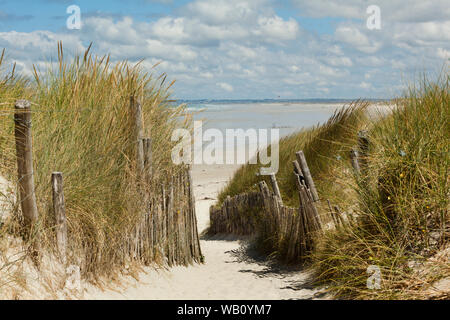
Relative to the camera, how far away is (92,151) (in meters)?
4.89

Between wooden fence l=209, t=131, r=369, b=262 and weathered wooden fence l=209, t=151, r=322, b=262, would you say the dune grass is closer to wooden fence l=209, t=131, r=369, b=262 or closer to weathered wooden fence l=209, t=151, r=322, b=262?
wooden fence l=209, t=131, r=369, b=262

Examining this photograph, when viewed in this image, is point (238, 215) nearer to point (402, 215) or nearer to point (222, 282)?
point (222, 282)

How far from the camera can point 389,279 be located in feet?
13.2

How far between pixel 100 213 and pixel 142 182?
0.93m

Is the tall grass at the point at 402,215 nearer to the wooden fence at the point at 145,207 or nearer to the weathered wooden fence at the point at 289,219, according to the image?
the weathered wooden fence at the point at 289,219

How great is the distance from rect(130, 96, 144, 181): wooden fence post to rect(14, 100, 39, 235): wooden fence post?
1.51 m

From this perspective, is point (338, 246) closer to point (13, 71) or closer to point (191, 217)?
point (191, 217)

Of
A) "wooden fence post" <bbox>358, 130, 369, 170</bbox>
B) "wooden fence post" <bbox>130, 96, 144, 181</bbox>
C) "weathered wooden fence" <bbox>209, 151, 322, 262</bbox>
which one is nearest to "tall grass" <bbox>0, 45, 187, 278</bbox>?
"wooden fence post" <bbox>130, 96, 144, 181</bbox>

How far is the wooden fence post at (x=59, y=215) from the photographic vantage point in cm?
416

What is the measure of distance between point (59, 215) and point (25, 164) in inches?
19.7

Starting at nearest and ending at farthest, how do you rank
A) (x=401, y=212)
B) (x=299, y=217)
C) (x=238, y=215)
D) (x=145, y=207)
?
(x=401, y=212)
(x=145, y=207)
(x=299, y=217)
(x=238, y=215)

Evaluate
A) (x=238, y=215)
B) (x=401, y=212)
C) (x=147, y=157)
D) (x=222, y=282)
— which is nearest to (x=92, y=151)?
(x=147, y=157)

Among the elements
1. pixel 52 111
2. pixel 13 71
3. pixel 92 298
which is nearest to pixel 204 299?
pixel 92 298

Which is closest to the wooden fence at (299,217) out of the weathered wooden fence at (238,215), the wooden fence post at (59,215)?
the weathered wooden fence at (238,215)
